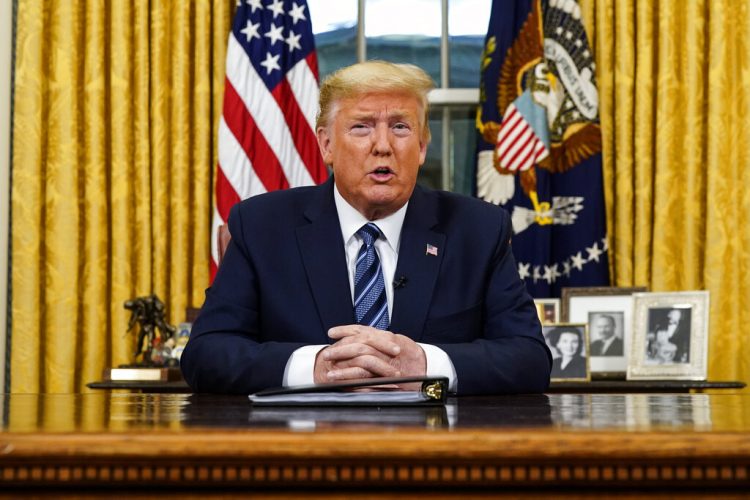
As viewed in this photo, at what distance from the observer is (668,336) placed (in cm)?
412

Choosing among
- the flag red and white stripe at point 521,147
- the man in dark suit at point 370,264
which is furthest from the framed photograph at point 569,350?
the man in dark suit at point 370,264

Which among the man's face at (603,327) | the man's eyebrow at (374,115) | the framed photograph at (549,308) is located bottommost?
the man's face at (603,327)

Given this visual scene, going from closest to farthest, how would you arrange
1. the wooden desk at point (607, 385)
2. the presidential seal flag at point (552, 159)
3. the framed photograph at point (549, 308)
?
the wooden desk at point (607, 385)
the framed photograph at point (549, 308)
the presidential seal flag at point (552, 159)

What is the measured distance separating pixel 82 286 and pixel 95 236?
0.78 feet

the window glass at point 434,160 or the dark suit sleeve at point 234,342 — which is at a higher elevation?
the window glass at point 434,160

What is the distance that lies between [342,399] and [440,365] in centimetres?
63

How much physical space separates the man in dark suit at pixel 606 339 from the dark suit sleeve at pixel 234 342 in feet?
6.64

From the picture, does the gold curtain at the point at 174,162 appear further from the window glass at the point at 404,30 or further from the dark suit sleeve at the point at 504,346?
the dark suit sleeve at the point at 504,346

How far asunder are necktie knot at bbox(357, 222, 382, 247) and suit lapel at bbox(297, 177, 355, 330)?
7cm

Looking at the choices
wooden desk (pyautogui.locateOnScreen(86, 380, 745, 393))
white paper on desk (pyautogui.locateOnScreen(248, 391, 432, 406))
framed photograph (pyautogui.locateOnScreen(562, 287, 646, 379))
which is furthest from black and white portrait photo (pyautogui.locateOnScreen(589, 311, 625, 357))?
white paper on desk (pyautogui.locateOnScreen(248, 391, 432, 406))

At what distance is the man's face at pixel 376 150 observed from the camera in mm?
2639

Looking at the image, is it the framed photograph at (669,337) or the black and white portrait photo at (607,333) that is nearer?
the framed photograph at (669,337)

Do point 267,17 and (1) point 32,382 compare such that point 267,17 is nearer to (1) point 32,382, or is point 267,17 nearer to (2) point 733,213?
(1) point 32,382

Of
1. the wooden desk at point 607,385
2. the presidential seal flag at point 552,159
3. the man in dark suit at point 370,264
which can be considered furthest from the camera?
the presidential seal flag at point 552,159
